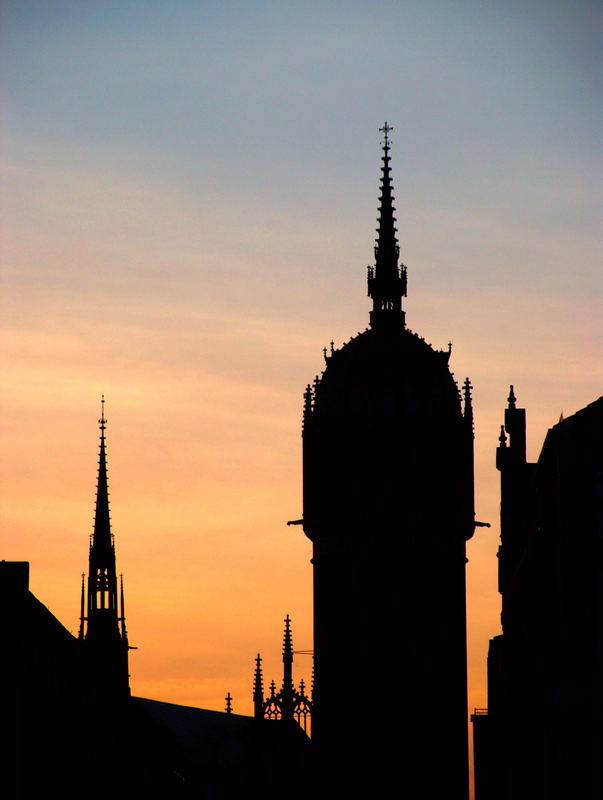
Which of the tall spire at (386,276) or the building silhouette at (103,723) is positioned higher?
the tall spire at (386,276)

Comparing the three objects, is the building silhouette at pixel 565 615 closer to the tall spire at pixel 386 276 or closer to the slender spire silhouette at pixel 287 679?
the slender spire silhouette at pixel 287 679

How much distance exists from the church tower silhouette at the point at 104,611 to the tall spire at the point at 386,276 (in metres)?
21.7

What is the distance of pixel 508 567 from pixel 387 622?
168 feet

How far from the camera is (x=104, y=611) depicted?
152 meters

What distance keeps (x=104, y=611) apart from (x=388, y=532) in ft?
71.3

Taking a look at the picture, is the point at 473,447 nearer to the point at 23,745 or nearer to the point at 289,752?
the point at 289,752

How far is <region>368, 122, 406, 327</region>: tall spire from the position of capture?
6629 inches

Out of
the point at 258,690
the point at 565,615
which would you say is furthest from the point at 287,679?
the point at 565,615

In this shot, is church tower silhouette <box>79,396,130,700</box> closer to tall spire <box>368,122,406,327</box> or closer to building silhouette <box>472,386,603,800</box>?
tall spire <box>368,122,406,327</box>

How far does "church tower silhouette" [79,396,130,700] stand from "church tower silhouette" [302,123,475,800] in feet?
A: 44.0

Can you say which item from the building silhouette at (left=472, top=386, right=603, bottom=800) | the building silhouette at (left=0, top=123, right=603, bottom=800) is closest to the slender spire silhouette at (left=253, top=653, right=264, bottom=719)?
the building silhouette at (left=0, top=123, right=603, bottom=800)

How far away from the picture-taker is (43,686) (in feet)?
325

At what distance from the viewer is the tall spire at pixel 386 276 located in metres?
168

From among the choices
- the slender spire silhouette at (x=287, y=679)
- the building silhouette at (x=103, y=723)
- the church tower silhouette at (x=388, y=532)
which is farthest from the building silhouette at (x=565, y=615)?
the church tower silhouette at (x=388, y=532)
